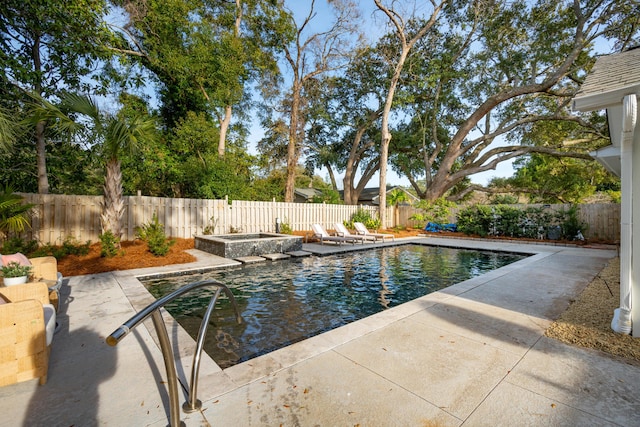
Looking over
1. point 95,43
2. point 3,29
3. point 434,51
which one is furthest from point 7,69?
point 434,51

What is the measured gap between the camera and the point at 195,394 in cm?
197

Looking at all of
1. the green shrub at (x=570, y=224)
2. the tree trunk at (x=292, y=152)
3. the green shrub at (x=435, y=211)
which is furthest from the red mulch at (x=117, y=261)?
the green shrub at (x=570, y=224)

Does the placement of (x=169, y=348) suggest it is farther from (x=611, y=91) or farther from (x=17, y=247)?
(x=17, y=247)

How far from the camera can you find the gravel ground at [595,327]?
112 inches

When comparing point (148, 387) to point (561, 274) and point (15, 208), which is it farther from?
point (561, 274)

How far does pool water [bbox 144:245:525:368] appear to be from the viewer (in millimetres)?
3504

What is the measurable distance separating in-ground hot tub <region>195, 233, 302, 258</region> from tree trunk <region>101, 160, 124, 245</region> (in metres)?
2.49

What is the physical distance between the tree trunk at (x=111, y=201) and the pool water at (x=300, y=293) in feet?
9.10

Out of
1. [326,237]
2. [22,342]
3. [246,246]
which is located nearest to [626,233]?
[22,342]

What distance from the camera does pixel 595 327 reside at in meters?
3.34

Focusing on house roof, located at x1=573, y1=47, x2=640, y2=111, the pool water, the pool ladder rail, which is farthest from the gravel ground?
the pool ladder rail

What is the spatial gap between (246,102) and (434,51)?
14941 millimetres

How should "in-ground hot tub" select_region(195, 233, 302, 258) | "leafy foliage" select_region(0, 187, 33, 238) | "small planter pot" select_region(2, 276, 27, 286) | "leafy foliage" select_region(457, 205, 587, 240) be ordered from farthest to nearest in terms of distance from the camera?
"leafy foliage" select_region(457, 205, 587, 240)
"in-ground hot tub" select_region(195, 233, 302, 258)
"leafy foliage" select_region(0, 187, 33, 238)
"small planter pot" select_region(2, 276, 27, 286)

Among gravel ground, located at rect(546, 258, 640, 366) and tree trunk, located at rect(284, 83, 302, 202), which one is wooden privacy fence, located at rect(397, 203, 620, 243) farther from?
tree trunk, located at rect(284, 83, 302, 202)
